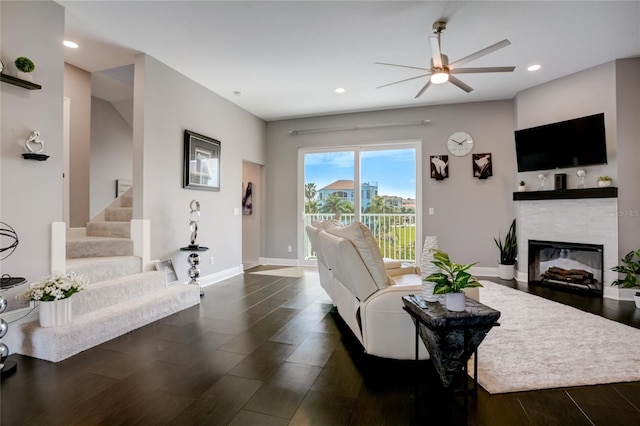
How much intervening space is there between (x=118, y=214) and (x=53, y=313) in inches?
80.5

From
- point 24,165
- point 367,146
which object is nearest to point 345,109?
point 367,146

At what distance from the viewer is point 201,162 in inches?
185

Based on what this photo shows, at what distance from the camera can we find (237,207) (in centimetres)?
570

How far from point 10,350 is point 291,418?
7.53 feet

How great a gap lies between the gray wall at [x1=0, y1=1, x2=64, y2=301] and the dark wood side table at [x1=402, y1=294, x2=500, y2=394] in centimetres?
304

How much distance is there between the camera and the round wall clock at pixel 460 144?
5.47 meters

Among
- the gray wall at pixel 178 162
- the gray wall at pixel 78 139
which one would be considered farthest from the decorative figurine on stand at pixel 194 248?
the gray wall at pixel 78 139

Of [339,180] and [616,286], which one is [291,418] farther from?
[339,180]

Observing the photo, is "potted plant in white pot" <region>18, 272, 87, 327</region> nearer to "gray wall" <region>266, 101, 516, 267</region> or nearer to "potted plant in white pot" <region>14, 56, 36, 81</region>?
"potted plant in white pot" <region>14, 56, 36, 81</region>

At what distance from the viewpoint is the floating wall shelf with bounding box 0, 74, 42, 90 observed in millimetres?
2363

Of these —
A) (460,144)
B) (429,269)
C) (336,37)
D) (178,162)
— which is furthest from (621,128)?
(178,162)

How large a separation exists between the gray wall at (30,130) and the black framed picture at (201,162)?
163cm

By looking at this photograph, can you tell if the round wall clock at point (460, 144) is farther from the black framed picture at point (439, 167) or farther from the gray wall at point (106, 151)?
the gray wall at point (106, 151)

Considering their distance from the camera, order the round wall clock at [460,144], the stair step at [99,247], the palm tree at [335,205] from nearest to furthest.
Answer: the stair step at [99,247] < the round wall clock at [460,144] < the palm tree at [335,205]
